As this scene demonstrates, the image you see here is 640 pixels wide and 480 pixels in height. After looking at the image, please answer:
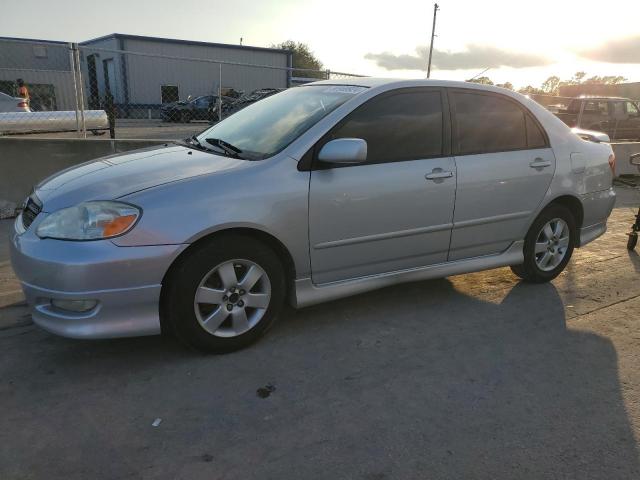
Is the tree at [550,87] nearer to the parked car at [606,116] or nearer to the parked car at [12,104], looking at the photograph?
the parked car at [606,116]

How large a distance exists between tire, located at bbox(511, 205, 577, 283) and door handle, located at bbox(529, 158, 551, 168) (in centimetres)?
38

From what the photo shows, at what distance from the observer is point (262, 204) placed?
9.93 feet

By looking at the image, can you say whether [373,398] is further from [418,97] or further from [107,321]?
[418,97]

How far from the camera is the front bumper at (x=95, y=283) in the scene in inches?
105

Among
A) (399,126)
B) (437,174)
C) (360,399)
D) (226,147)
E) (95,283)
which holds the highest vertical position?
(399,126)

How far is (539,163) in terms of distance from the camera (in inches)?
163

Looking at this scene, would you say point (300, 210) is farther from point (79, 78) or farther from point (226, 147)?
point (79, 78)

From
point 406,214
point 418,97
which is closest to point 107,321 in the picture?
point 406,214

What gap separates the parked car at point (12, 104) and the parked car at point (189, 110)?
6.47 m

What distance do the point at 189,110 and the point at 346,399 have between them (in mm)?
19039

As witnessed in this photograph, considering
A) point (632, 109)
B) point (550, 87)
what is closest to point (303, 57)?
point (550, 87)

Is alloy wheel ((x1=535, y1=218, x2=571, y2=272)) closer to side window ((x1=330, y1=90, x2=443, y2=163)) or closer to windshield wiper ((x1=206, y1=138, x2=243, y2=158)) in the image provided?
side window ((x1=330, y1=90, x2=443, y2=163))

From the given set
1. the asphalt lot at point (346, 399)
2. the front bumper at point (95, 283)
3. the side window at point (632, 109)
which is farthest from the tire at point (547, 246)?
the side window at point (632, 109)

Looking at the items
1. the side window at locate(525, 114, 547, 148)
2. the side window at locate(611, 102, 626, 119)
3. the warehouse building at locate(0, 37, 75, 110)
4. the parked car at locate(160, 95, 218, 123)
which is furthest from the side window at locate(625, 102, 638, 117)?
the warehouse building at locate(0, 37, 75, 110)
